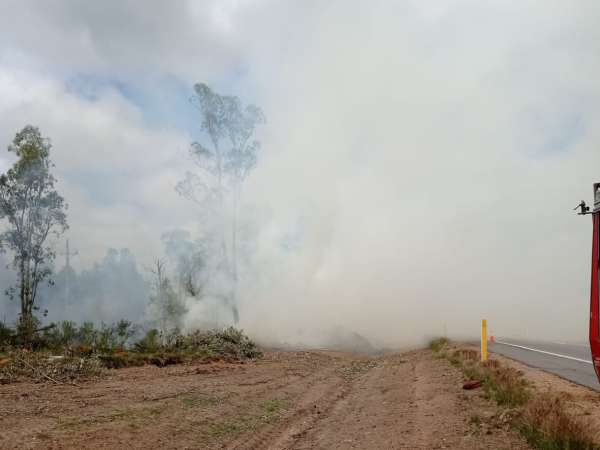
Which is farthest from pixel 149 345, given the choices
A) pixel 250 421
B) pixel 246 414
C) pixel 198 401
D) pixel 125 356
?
pixel 250 421

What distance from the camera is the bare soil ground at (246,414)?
26.1ft

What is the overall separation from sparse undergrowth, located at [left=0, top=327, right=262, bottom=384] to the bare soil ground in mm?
749

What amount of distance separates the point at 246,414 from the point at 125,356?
7.31 meters

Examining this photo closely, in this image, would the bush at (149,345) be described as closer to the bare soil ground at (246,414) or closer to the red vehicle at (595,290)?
the bare soil ground at (246,414)

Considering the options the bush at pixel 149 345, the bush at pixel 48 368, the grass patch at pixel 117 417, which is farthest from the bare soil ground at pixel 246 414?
the bush at pixel 149 345

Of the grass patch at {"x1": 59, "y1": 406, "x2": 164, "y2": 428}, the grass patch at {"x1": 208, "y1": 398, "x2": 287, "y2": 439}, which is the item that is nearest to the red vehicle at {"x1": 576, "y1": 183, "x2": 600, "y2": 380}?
the grass patch at {"x1": 208, "y1": 398, "x2": 287, "y2": 439}

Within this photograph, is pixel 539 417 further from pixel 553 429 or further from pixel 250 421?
pixel 250 421

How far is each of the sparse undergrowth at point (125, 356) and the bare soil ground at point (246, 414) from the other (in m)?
0.75

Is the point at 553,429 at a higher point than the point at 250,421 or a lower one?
higher

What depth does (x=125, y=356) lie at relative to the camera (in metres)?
16.7

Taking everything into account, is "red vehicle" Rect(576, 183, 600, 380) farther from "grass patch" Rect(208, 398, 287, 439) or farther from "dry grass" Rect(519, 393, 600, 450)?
"grass patch" Rect(208, 398, 287, 439)

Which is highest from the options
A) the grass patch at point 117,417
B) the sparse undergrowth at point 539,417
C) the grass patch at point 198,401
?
the sparse undergrowth at point 539,417

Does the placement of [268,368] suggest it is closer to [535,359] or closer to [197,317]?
[535,359]

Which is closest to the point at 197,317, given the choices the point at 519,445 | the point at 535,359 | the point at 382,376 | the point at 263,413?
the point at 382,376
